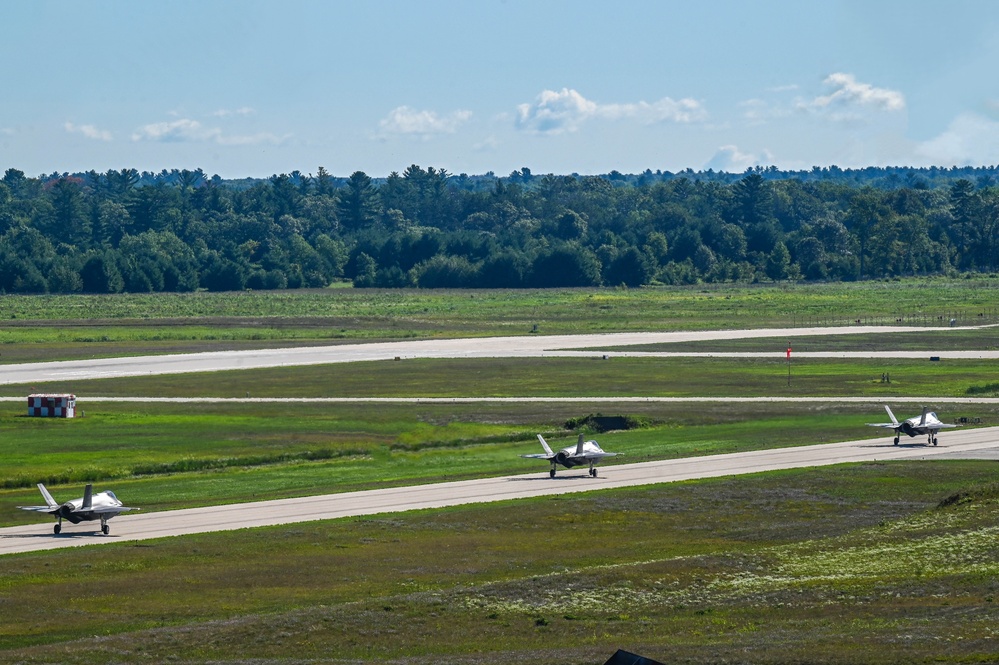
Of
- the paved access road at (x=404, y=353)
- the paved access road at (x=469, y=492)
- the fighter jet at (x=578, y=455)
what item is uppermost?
the paved access road at (x=404, y=353)

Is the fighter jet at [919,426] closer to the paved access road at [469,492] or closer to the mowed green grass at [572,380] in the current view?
the paved access road at [469,492]

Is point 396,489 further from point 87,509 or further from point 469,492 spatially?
point 87,509

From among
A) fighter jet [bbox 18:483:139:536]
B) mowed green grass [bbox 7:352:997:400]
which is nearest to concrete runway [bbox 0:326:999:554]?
fighter jet [bbox 18:483:139:536]

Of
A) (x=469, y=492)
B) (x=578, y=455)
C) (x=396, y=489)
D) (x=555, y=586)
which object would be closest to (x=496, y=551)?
(x=555, y=586)

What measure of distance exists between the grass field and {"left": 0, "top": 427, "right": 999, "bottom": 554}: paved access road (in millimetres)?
1990

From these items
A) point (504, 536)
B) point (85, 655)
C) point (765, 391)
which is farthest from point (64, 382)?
point (85, 655)

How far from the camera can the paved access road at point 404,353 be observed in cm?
13588

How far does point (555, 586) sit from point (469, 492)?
23328 millimetres

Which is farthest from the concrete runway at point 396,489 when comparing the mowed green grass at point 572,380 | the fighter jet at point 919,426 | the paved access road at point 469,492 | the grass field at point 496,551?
the mowed green grass at point 572,380

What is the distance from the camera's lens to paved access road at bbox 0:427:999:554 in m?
62.6

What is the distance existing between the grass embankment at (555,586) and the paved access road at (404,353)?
244ft

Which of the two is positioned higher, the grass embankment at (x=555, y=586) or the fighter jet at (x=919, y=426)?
the fighter jet at (x=919, y=426)

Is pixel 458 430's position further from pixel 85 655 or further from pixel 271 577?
pixel 85 655

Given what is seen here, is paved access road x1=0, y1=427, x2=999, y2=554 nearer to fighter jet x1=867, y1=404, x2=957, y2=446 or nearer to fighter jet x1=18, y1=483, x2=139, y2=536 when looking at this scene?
fighter jet x1=18, y1=483, x2=139, y2=536
